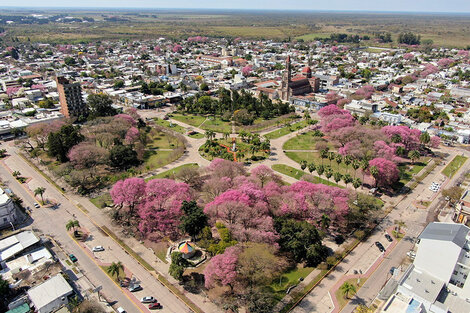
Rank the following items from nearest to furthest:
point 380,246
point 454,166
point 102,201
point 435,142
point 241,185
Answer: point 380,246 < point 241,185 < point 102,201 < point 454,166 < point 435,142

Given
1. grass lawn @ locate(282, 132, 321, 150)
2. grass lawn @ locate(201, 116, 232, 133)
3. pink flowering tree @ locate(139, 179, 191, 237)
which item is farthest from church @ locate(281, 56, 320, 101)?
pink flowering tree @ locate(139, 179, 191, 237)

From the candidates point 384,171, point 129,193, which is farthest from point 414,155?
point 129,193

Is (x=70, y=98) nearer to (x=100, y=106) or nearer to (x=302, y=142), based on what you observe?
(x=100, y=106)

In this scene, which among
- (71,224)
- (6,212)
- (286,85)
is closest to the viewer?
(71,224)

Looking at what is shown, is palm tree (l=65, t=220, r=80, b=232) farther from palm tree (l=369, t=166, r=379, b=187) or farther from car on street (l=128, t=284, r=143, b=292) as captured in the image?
palm tree (l=369, t=166, r=379, b=187)

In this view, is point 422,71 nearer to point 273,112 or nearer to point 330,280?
point 273,112

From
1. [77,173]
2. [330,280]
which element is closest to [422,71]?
[330,280]
